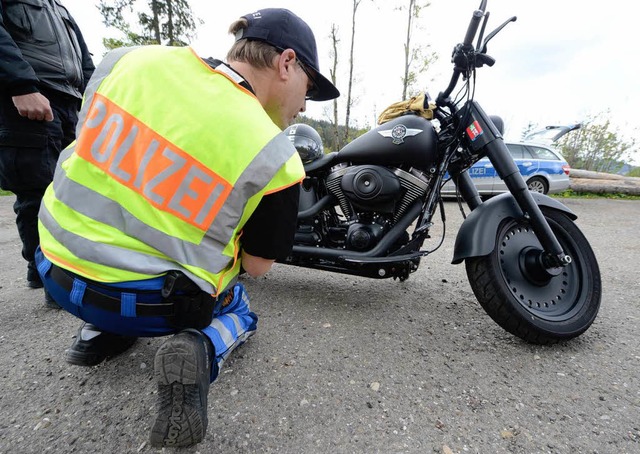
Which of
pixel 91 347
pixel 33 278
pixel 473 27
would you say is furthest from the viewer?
pixel 33 278

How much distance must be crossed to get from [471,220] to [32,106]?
254cm

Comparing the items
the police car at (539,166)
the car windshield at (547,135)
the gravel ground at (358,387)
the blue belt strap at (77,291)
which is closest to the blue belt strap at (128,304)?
the blue belt strap at (77,291)

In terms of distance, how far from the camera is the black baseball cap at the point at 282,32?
1.21 metres

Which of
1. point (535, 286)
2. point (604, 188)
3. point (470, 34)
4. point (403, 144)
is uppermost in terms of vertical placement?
point (470, 34)

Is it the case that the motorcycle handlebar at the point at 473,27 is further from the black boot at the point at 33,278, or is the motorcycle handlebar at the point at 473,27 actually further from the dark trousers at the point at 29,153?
the black boot at the point at 33,278

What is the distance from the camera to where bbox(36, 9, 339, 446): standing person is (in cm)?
94

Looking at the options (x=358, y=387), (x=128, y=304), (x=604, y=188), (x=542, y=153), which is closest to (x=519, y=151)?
(x=542, y=153)

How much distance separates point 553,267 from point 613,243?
388cm

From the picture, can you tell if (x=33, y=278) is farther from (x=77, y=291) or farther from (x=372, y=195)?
(x=372, y=195)

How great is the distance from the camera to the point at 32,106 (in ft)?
5.82

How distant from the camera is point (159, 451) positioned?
3.50 feet

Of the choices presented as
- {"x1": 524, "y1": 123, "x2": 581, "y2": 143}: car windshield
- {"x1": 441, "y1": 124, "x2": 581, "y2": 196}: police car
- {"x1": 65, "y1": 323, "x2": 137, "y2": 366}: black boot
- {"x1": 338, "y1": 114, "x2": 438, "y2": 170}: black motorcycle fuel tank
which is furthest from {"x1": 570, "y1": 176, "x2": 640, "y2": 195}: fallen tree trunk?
{"x1": 65, "y1": 323, "x2": 137, "y2": 366}: black boot

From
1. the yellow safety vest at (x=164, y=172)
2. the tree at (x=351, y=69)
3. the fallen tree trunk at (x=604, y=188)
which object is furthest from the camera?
the tree at (x=351, y=69)

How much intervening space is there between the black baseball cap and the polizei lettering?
574mm
